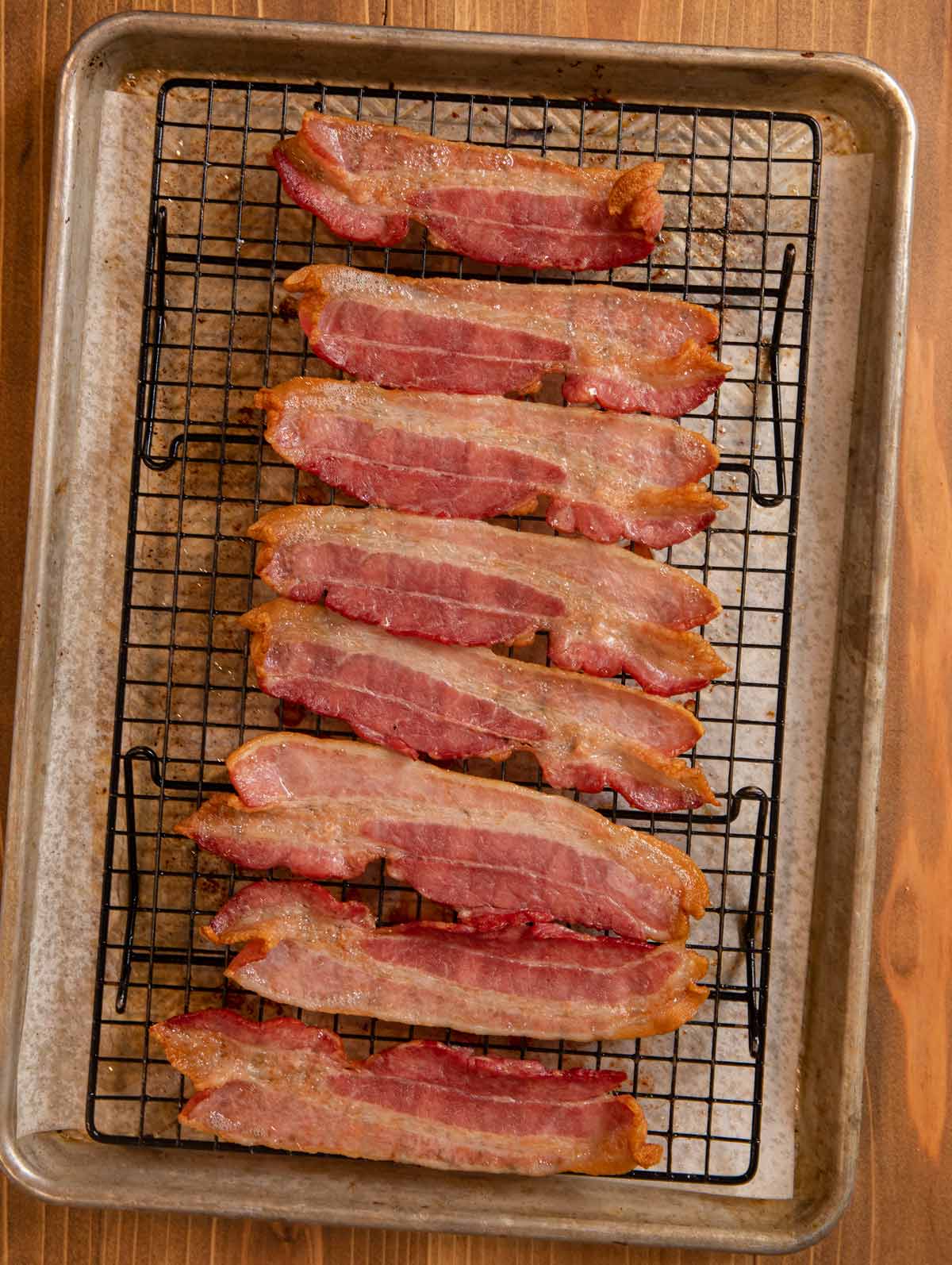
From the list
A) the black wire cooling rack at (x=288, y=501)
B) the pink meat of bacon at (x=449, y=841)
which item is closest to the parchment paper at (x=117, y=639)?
the black wire cooling rack at (x=288, y=501)

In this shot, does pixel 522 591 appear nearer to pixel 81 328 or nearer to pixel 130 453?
pixel 130 453

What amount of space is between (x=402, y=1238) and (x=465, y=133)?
2.34 metres

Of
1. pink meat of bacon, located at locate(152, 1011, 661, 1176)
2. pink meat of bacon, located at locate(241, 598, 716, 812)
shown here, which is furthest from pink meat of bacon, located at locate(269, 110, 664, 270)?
pink meat of bacon, located at locate(152, 1011, 661, 1176)

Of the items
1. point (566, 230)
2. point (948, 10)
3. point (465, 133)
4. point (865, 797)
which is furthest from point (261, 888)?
point (948, 10)

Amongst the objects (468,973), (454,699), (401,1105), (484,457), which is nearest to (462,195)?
(484,457)

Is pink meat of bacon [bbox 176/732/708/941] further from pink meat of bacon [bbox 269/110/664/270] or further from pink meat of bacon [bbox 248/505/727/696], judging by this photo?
pink meat of bacon [bbox 269/110/664/270]

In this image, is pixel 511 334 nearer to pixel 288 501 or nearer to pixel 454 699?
pixel 288 501

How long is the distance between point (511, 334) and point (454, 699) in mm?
737

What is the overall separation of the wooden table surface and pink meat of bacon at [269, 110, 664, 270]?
0.37 meters

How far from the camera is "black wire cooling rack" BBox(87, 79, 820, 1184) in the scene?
2436mm

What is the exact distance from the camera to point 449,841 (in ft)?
7.50

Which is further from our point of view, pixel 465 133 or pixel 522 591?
pixel 465 133

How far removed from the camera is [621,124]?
2477 mm

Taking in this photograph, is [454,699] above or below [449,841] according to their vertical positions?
above
